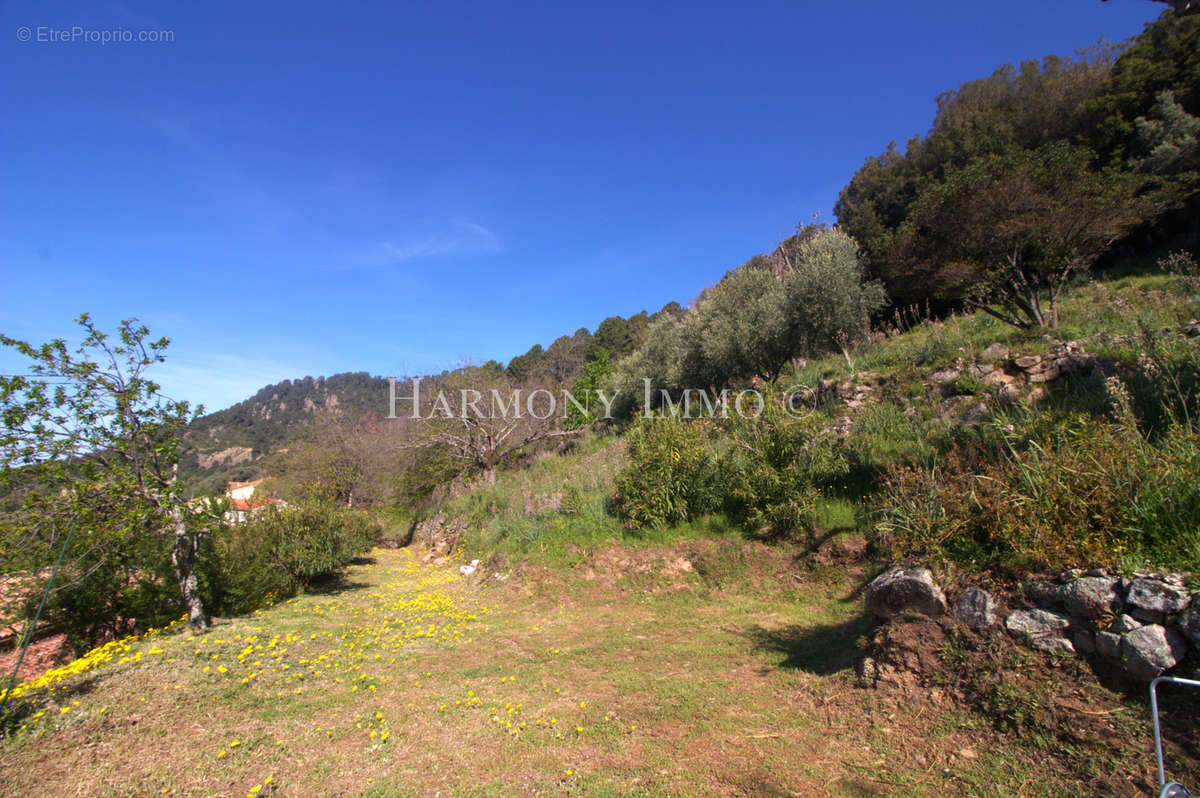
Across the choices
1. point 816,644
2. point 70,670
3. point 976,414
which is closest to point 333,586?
point 70,670

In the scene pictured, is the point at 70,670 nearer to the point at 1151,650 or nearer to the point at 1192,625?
the point at 1151,650

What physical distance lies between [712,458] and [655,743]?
19.4 feet

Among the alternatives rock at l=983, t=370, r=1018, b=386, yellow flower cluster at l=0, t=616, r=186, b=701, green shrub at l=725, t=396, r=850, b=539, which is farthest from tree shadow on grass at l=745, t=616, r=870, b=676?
yellow flower cluster at l=0, t=616, r=186, b=701

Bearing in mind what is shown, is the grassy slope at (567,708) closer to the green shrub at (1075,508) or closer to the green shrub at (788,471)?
the green shrub at (788,471)

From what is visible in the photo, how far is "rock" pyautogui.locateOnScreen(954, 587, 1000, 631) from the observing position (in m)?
3.37

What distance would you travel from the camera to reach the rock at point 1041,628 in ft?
9.93

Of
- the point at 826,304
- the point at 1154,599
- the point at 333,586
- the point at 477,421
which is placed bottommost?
the point at 333,586

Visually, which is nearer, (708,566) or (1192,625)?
(1192,625)

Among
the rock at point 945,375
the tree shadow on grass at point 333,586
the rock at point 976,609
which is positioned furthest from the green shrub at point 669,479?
the tree shadow on grass at point 333,586

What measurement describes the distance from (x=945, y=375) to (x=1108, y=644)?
7.64 metres

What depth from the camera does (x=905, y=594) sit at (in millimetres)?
3838

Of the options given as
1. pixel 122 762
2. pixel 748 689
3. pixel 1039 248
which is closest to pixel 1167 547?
pixel 748 689

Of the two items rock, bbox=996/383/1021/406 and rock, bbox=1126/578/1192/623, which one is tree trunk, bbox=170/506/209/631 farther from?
rock, bbox=996/383/1021/406

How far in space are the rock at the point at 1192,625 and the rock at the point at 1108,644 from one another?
0.90 feet
